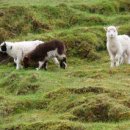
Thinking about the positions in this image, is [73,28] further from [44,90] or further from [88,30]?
[44,90]

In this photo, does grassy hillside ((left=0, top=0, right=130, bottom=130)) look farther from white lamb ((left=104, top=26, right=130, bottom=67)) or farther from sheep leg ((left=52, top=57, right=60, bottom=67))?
white lamb ((left=104, top=26, right=130, bottom=67))

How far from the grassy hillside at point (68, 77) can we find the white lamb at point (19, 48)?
465 millimetres

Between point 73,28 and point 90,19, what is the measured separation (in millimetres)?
1665

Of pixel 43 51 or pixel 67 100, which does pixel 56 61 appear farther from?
pixel 67 100

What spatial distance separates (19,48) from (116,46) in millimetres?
3291

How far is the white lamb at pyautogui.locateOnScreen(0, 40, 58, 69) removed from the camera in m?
18.9

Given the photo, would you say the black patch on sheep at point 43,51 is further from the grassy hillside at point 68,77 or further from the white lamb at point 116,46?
the white lamb at point 116,46

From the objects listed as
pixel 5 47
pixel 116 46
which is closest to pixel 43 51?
pixel 5 47

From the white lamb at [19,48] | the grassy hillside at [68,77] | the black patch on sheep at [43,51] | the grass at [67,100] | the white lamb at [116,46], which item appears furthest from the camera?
the white lamb at [19,48]

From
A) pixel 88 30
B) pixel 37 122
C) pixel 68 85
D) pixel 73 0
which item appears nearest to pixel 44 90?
pixel 68 85

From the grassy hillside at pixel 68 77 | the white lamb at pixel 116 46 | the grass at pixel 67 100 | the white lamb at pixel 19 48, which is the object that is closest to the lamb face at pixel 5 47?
the white lamb at pixel 19 48

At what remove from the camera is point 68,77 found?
15.8 metres

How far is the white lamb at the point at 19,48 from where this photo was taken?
62.1 feet

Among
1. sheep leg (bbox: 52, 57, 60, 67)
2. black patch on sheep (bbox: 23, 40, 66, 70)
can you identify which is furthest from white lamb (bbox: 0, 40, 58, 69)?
sheep leg (bbox: 52, 57, 60, 67)
